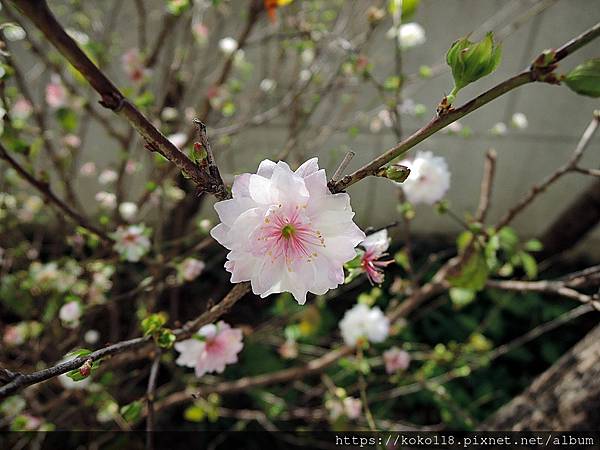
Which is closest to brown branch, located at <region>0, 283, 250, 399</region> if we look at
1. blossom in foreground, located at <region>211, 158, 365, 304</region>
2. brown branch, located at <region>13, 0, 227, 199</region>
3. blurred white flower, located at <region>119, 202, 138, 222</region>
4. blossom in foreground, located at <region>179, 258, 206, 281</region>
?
blossom in foreground, located at <region>211, 158, 365, 304</region>

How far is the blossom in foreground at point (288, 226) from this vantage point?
544 mm

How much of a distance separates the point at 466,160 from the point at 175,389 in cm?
Result: 175

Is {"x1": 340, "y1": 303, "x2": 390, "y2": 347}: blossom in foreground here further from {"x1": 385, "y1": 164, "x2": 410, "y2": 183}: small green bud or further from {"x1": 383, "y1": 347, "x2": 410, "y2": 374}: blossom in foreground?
{"x1": 385, "y1": 164, "x2": 410, "y2": 183}: small green bud

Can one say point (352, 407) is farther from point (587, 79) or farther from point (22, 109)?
point (22, 109)

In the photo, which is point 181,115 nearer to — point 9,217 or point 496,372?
point 9,217

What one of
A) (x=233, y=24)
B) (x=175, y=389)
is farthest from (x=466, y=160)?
(x=175, y=389)

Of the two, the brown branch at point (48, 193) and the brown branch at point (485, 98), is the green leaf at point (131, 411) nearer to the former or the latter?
the brown branch at point (48, 193)

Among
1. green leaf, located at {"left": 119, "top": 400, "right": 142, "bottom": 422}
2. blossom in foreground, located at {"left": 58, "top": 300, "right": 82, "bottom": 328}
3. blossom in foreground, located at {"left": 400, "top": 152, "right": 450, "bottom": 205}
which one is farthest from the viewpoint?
blossom in foreground, located at {"left": 400, "top": 152, "right": 450, "bottom": 205}

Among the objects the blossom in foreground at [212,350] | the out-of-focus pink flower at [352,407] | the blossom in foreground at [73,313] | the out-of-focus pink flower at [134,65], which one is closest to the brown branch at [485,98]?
the blossom in foreground at [212,350]

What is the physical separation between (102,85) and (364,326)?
1.04 meters

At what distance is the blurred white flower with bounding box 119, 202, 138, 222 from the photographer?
1.58 meters

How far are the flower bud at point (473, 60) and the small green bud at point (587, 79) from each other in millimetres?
77

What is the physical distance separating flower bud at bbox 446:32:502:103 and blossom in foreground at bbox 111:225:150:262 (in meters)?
0.78

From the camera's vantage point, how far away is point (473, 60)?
1.70 ft
